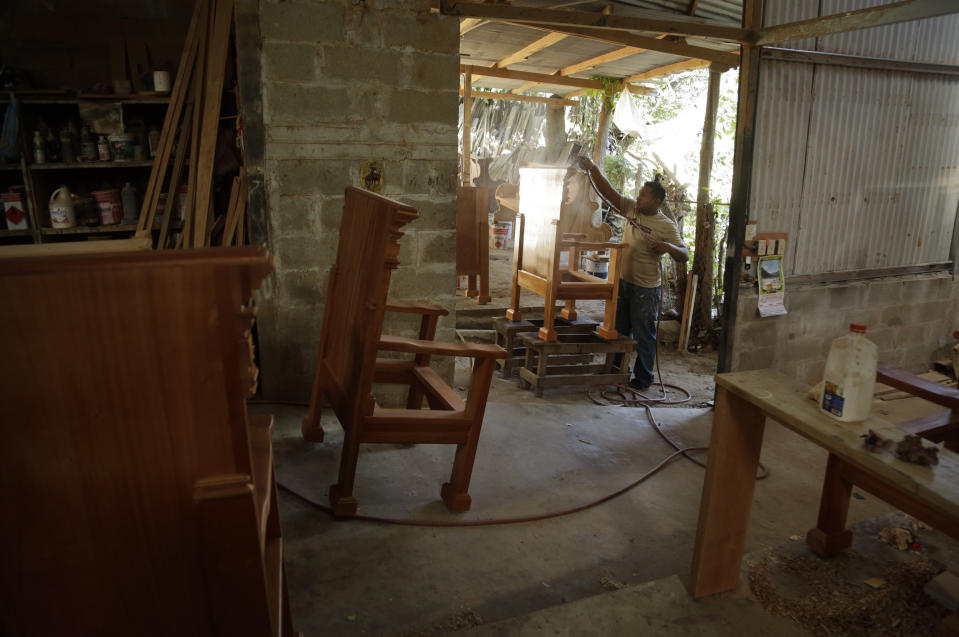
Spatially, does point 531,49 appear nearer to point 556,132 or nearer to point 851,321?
point 851,321

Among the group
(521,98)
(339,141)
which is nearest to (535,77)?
(521,98)

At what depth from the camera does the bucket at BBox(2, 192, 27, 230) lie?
4.36 meters

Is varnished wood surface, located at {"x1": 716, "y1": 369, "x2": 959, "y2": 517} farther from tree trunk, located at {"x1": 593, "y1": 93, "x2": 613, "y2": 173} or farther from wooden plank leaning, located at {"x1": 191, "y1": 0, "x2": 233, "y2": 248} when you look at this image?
tree trunk, located at {"x1": 593, "y1": 93, "x2": 613, "y2": 173}

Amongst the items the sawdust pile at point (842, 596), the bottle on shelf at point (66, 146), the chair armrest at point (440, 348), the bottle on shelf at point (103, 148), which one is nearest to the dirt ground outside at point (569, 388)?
the sawdust pile at point (842, 596)

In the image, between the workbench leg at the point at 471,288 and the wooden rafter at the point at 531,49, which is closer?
the wooden rafter at the point at 531,49

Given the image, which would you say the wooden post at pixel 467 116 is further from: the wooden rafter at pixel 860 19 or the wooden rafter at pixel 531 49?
the wooden rafter at pixel 860 19

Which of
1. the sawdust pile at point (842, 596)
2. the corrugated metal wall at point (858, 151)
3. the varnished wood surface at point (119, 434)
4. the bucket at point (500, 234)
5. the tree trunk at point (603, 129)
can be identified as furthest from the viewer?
the bucket at point (500, 234)

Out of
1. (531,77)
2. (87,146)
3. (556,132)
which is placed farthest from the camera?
(556,132)

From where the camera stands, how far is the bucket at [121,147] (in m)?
4.42

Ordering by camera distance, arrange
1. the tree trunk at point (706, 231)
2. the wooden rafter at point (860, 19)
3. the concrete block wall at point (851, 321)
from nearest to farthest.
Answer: the wooden rafter at point (860, 19) < the concrete block wall at point (851, 321) < the tree trunk at point (706, 231)

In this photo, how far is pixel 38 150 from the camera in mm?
4348

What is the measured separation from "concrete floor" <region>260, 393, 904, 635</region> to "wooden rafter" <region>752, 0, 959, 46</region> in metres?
2.48

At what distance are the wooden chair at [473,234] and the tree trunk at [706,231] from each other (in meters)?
2.67

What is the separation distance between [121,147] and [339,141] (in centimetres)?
188
